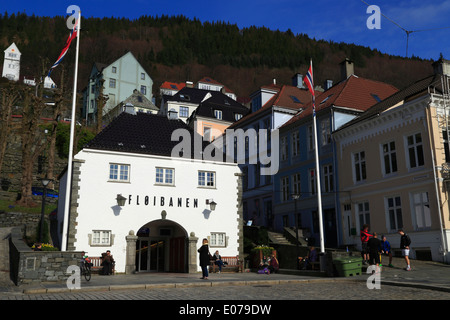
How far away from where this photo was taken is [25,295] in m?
12.8

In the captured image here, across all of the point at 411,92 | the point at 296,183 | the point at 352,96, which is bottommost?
the point at 296,183

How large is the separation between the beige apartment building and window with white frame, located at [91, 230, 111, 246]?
623 inches

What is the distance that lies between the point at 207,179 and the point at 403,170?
12.1 metres

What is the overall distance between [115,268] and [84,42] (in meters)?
131

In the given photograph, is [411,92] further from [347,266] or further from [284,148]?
[347,266]

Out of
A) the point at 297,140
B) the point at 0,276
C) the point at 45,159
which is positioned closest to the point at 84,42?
the point at 45,159

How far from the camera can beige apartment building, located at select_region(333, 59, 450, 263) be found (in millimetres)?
23562

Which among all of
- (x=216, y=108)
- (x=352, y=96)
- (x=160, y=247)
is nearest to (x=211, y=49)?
(x=216, y=108)

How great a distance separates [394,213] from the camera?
2620 centimetres

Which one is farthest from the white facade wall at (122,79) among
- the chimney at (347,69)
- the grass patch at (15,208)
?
the chimney at (347,69)

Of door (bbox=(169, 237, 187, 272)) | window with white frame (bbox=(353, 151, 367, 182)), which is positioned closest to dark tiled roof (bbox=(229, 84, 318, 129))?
window with white frame (bbox=(353, 151, 367, 182))

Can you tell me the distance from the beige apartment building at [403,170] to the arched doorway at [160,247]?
11574 mm

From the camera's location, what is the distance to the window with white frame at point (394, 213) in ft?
84.7

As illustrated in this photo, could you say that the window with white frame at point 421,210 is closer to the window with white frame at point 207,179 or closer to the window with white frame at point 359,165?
the window with white frame at point 359,165
